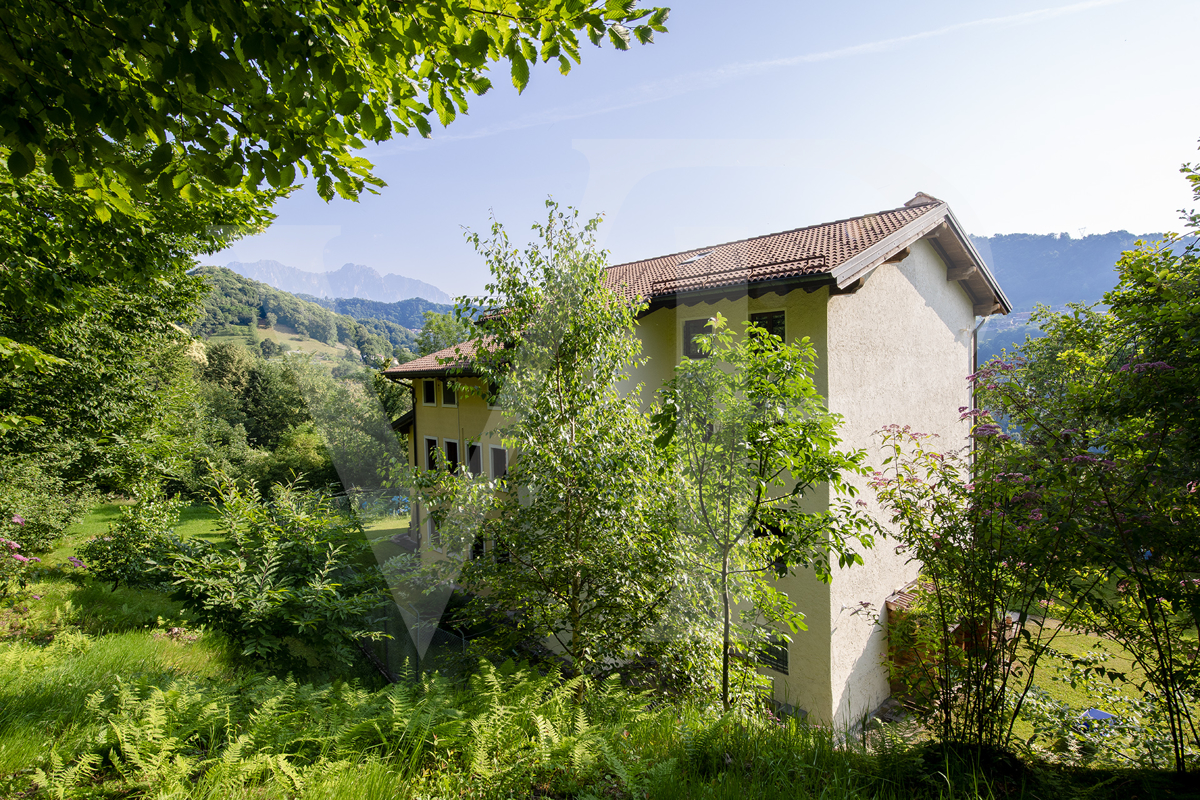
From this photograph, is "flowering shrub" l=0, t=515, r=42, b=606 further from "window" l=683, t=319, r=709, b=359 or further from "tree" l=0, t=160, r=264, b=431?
"window" l=683, t=319, r=709, b=359

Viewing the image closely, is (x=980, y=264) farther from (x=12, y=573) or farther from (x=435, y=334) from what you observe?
(x=435, y=334)

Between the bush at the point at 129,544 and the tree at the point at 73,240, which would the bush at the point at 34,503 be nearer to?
the bush at the point at 129,544

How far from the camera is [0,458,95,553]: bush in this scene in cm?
859

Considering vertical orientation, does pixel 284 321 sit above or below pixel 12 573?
above

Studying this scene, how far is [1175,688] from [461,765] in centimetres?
382

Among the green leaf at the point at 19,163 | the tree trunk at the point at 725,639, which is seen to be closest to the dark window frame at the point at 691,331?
the tree trunk at the point at 725,639

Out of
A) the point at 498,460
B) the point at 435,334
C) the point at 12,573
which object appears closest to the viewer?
the point at 12,573

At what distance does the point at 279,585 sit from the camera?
4.98 m

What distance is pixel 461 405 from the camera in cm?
1491

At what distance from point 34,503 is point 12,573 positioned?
3.44 metres

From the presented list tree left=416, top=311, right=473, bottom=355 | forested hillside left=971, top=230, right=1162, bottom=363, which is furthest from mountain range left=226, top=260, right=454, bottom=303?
tree left=416, top=311, right=473, bottom=355

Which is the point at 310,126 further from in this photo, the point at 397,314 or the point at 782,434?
the point at 397,314

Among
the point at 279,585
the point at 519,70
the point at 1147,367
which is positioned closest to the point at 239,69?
the point at 519,70

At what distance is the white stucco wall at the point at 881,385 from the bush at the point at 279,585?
20.7 feet
